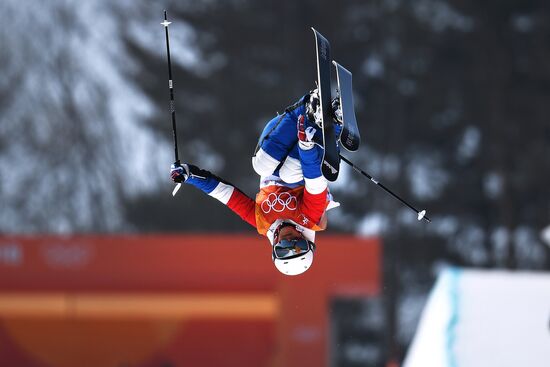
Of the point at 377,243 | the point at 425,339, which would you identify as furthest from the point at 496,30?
the point at 425,339

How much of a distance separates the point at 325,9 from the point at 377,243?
811 cm

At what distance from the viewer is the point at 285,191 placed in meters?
6.50

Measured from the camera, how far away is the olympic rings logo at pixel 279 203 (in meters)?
6.43

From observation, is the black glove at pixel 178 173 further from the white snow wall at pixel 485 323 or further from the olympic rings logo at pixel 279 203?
the white snow wall at pixel 485 323

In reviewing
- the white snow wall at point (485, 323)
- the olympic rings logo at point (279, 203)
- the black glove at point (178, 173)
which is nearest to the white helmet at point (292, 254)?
the olympic rings logo at point (279, 203)

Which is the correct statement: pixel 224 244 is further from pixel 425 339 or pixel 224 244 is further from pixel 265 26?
pixel 265 26

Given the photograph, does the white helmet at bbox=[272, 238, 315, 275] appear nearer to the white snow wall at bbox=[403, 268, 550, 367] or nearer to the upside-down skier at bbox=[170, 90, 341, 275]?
the upside-down skier at bbox=[170, 90, 341, 275]

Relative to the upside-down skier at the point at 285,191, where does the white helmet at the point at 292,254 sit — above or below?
below

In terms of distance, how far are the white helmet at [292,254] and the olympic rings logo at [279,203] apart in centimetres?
23

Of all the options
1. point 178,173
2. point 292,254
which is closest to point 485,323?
point 292,254

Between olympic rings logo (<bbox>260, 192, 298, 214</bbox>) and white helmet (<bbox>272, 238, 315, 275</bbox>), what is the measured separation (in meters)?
0.23

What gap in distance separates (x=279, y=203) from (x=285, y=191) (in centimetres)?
10

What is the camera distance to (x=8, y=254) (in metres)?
13.5

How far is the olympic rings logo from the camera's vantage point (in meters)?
6.43
